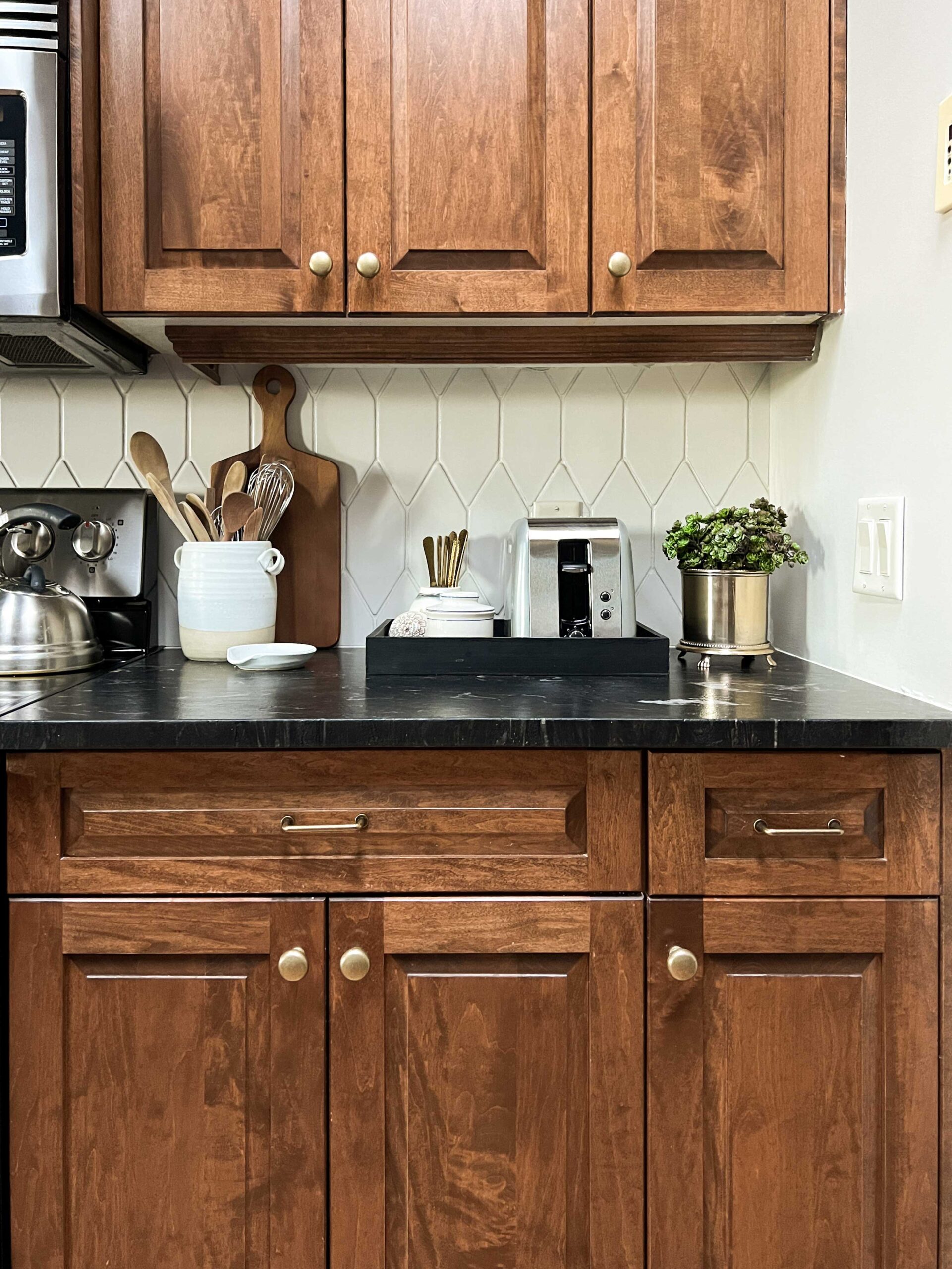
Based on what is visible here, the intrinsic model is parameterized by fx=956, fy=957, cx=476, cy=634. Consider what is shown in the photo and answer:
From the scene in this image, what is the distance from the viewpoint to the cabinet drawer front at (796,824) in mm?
1078

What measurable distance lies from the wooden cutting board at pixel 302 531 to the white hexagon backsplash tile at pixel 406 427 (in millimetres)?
106

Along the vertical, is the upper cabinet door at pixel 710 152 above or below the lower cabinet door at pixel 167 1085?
above

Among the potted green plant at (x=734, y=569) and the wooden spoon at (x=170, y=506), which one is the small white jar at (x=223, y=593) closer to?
the wooden spoon at (x=170, y=506)

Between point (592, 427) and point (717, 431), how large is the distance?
9.0 inches

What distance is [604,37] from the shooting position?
138 cm

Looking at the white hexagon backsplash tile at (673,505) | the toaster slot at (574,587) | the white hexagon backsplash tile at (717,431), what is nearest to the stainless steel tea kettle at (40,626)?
the toaster slot at (574,587)

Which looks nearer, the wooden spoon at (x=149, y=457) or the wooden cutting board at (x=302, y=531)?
the wooden spoon at (x=149, y=457)

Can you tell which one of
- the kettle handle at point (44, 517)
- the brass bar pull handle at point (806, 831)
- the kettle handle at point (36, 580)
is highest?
the kettle handle at point (44, 517)

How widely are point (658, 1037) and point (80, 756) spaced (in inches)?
28.6

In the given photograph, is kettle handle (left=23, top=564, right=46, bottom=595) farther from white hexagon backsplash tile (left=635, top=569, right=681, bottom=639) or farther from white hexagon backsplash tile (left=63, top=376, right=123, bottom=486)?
white hexagon backsplash tile (left=635, top=569, right=681, bottom=639)

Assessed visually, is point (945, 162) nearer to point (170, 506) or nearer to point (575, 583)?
point (575, 583)

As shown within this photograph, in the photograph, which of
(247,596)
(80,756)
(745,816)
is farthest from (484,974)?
(247,596)

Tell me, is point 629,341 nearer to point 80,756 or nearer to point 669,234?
point 669,234

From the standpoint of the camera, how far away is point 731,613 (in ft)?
4.78
